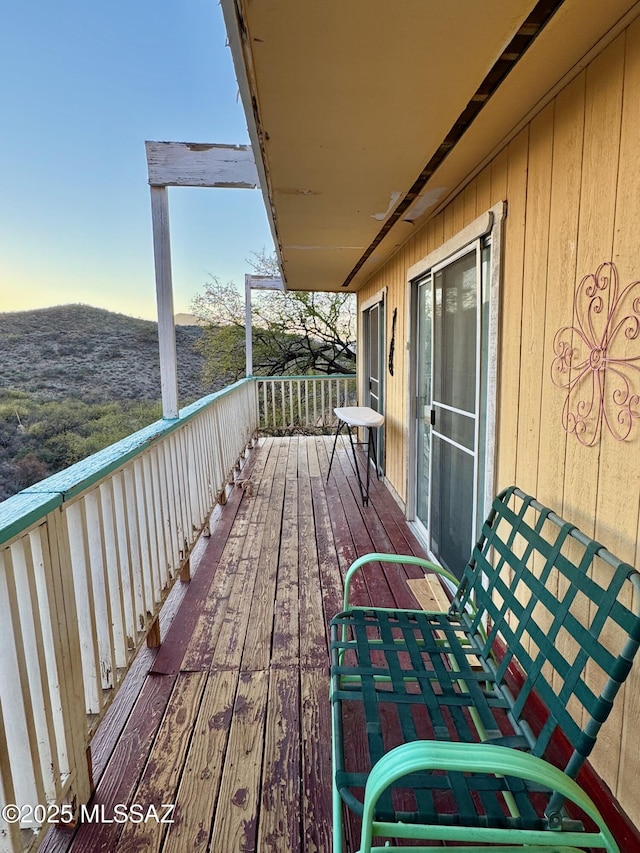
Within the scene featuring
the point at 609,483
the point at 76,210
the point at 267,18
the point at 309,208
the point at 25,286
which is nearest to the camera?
the point at 267,18

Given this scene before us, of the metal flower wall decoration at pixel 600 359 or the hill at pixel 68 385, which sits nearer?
the metal flower wall decoration at pixel 600 359

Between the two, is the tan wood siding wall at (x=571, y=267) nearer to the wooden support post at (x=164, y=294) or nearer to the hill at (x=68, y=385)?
the wooden support post at (x=164, y=294)

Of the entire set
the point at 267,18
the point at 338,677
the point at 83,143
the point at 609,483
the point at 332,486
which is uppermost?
the point at 83,143

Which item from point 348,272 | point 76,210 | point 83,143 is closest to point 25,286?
point 76,210

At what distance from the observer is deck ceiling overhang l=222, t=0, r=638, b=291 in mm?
1151

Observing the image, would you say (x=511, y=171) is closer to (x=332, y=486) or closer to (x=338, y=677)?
(x=338, y=677)

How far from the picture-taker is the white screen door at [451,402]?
2.40 m

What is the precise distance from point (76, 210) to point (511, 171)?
5.50 meters

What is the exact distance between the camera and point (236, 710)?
69.7 inches

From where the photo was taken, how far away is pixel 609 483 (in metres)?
1.34

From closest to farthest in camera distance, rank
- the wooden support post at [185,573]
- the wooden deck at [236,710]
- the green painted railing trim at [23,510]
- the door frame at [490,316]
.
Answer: the green painted railing trim at [23,510] < the wooden deck at [236,710] < the door frame at [490,316] < the wooden support post at [185,573]

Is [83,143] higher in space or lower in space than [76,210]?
higher

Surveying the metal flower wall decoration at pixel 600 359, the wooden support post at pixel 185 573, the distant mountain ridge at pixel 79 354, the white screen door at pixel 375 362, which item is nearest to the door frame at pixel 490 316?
the metal flower wall decoration at pixel 600 359

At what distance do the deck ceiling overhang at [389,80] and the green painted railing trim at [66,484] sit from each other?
1368mm
